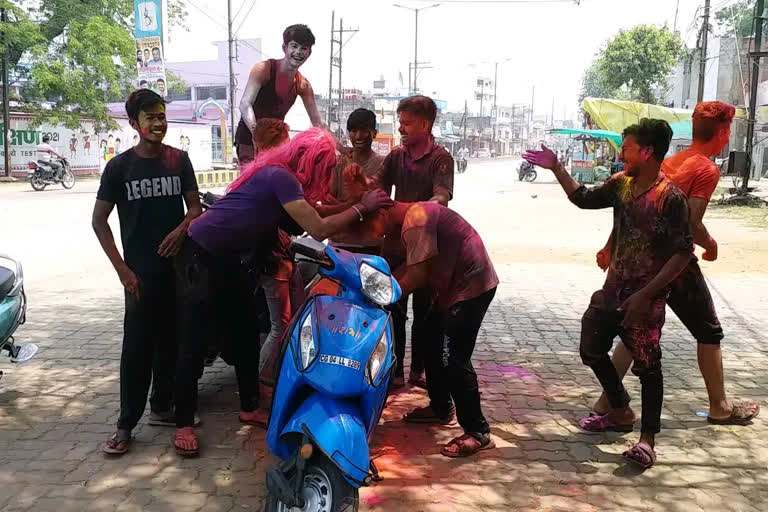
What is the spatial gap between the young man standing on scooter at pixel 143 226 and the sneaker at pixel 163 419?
35cm

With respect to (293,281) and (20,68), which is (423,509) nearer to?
(293,281)

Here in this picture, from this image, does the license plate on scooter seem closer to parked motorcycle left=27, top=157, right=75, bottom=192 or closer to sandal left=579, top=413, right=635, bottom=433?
sandal left=579, top=413, right=635, bottom=433

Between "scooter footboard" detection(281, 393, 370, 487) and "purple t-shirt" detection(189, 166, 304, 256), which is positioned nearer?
"scooter footboard" detection(281, 393, 370, 487)

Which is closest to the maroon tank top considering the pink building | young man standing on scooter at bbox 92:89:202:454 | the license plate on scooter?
young man standing on scooter at bbox 92:89:202:454

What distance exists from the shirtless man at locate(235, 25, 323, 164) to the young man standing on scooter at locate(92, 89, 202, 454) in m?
1.07

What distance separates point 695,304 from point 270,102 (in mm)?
3105

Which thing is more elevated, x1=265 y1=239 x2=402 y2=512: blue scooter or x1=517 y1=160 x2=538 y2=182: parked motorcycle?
x1=265 y1=239 x2=402 y2=512: blue scooter

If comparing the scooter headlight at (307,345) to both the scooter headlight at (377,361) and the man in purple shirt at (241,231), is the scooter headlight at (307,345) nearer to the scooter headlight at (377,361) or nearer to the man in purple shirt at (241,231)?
the scooter headlight at (377,361)

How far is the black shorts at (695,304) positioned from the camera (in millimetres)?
3768

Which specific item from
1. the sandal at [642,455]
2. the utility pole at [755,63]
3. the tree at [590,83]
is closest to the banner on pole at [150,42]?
the sandal at [642,455]

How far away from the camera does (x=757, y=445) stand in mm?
3689

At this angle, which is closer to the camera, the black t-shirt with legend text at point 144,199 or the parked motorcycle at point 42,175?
the black t-shirt with legend text at point 144,199

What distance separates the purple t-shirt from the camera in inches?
121

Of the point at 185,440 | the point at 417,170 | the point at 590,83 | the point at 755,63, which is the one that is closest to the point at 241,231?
the point at 185,440
